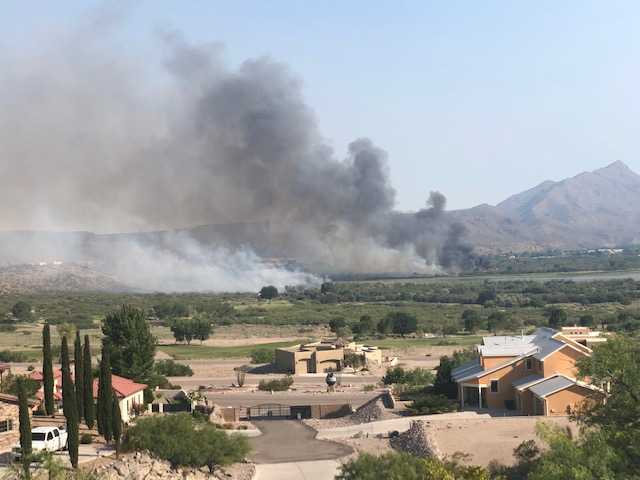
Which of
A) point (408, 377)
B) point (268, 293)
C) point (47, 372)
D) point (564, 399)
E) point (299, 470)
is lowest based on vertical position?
point (299, 470)

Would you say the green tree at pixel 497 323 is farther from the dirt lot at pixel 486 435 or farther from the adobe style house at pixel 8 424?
the adobe style house at pixel 8 424

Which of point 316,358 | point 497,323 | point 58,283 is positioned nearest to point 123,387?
point 316,358

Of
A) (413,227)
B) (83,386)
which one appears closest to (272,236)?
(413,227)

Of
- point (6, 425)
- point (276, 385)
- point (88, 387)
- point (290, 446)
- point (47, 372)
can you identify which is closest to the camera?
point (6, 425)

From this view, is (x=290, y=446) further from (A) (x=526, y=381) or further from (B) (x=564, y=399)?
(B) (x=564, y=399)

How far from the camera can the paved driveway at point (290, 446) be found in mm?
36875

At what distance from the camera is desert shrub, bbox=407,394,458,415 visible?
42.4 meters

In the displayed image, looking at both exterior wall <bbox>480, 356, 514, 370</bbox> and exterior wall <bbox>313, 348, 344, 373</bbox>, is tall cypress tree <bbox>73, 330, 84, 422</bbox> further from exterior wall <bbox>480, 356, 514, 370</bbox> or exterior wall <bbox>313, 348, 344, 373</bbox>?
exterior wall <bbox>313, 348, 344, 373</bbox>

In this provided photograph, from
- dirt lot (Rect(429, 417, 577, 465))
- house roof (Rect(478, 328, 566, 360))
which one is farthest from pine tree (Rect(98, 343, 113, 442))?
house roof (Rect(478, 328, 566, 360))

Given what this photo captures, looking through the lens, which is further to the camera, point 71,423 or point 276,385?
point 276,385

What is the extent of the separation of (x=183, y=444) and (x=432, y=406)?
12686 mm

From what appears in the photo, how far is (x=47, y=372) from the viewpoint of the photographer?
36312 mm

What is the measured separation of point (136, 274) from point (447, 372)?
508ft

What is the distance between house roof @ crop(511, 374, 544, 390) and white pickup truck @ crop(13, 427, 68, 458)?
18292mm
